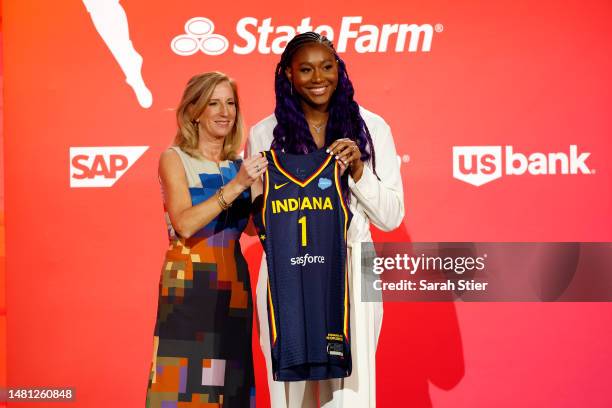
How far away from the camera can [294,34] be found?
4090 millimetres

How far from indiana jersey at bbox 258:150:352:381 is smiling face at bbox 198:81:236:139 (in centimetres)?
31

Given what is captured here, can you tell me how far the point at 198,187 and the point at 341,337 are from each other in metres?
0.83

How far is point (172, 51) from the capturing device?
4168 millimetres

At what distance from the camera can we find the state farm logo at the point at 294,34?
4078mm

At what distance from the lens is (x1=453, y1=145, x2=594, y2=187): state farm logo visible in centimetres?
405

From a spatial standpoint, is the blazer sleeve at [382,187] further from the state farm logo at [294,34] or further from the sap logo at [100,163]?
the sap logo at [100,163]

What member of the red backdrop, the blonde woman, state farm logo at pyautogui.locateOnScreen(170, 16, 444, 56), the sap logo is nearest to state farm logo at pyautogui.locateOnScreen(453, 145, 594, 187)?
the red backdrop

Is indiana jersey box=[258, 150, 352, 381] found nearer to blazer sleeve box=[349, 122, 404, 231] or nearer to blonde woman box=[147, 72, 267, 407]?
blazer sleeve box=[349, 122, 404, 231]

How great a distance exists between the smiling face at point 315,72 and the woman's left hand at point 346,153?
0.92 feet

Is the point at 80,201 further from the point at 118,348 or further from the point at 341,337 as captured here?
the point at 341,337

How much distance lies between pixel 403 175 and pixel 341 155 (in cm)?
137

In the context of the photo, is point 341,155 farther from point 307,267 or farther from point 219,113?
point 219,113

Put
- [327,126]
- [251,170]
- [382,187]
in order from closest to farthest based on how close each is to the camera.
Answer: [251,170]
[382,187]
[327,126]

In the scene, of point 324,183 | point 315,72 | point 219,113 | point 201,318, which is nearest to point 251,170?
point 324,183
